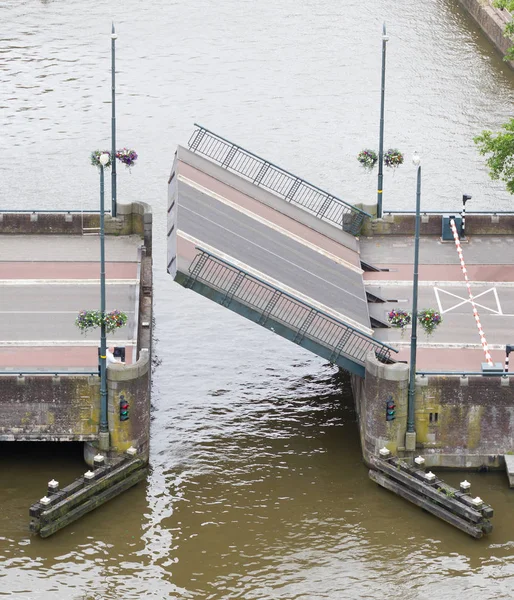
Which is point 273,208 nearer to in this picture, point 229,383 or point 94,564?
point 229,383

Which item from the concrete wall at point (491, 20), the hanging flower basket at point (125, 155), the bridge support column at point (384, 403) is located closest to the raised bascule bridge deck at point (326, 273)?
the bridge support column at point (384, 403)

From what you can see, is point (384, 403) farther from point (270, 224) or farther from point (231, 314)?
point (231, 314)

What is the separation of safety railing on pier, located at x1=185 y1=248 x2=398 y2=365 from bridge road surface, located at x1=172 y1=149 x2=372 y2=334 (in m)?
0.38

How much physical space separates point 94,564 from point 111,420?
189 inches

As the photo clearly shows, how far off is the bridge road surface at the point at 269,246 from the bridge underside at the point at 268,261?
0.04 m

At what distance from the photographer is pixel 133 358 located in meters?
53.4

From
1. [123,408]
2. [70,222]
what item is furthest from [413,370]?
[70,222]

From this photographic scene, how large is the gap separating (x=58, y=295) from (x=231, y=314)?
841 centimetres

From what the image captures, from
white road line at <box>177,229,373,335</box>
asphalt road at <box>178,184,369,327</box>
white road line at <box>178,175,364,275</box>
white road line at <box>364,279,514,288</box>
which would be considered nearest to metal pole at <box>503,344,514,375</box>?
white road line at <box>177,229,373,335</box>

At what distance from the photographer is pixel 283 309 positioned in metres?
53.0

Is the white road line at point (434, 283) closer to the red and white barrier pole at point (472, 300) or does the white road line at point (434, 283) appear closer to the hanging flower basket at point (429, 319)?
the red and white barrier pole at point (472, 300)

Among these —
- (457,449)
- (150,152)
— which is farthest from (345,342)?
(150,152)

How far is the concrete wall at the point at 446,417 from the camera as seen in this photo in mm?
51062

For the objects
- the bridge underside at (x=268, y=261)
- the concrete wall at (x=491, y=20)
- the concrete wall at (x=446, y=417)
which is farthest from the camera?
the concrete wall at (x=491, y=20)
